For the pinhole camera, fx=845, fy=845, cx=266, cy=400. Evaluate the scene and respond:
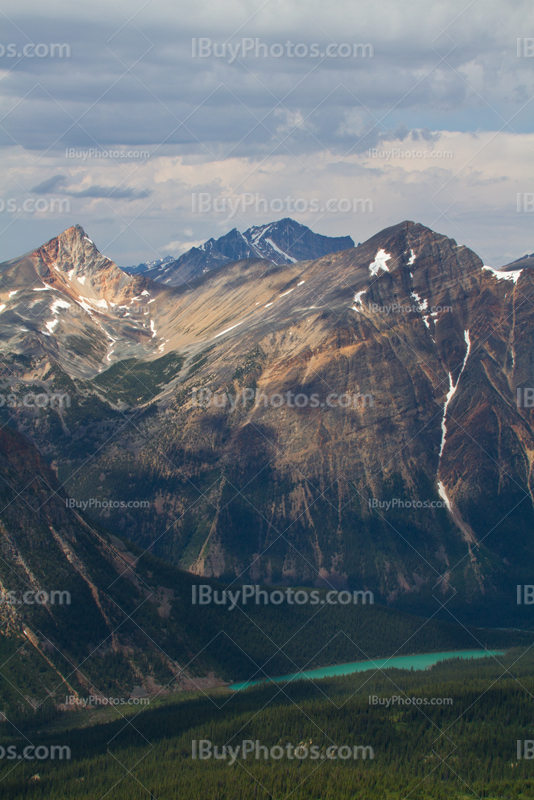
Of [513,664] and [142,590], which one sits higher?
[142,590]

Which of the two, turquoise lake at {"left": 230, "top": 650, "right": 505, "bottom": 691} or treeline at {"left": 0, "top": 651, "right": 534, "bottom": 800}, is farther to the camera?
turquoise lake at {"left": 230, "top": 650, "right": 505, "bottom": 691}

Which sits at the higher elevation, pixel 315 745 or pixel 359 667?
pixel 315 745

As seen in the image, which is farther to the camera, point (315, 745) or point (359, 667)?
point (359, 667)

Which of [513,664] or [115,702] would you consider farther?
[513,664]

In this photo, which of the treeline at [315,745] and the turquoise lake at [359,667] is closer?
the treeline at [315,745]

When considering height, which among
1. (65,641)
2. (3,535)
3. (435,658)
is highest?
(3,535)

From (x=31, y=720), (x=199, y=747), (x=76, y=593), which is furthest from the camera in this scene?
A: (x=76, y=593)

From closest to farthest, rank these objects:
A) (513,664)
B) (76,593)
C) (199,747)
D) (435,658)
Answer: (199,747), (76,593), (513,664), (435,658)

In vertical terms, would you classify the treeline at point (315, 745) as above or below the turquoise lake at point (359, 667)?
above

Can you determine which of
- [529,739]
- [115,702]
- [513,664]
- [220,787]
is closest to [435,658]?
[513,664]

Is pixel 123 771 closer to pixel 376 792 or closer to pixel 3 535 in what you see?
pixel 376 792

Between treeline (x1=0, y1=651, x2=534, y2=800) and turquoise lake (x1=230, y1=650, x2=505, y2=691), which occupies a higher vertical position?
treeline (x1=0, y1=651, x2=534, y2=800)
